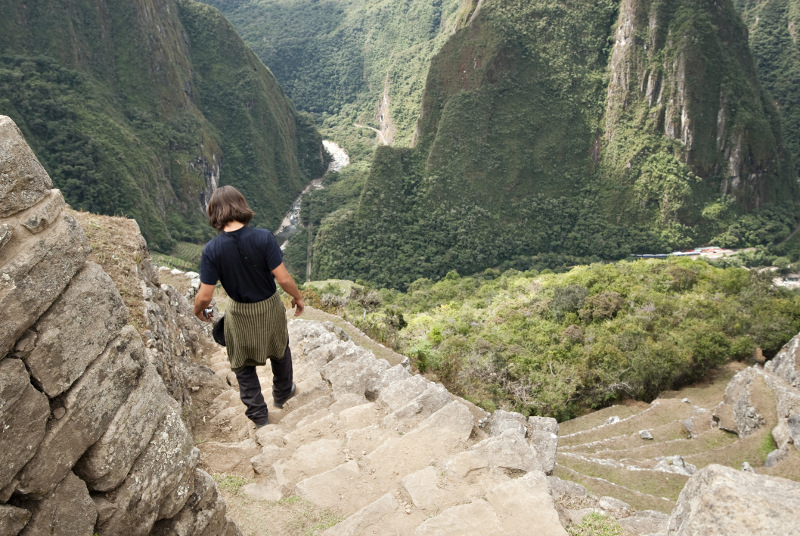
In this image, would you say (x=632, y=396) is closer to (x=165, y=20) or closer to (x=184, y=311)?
(x=184, y=311)

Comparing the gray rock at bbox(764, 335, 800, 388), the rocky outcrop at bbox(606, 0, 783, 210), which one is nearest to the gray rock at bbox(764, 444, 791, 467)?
the gray rock at bbox(764, 335, 800, 388)

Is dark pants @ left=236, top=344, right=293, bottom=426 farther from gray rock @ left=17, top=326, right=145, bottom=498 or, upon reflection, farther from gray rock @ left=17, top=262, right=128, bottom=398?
gray rock @ left=17, top=262, right=128, bottom=398

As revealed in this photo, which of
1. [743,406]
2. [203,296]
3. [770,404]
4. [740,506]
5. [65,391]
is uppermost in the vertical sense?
[65,391]

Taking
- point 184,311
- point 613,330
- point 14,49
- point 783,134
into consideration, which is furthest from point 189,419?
point 783,134

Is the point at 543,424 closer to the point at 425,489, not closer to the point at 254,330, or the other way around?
the point at 425,489

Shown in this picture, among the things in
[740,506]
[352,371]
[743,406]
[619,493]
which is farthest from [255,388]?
[743,406]

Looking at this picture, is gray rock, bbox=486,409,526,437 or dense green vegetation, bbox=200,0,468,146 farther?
dense green vegetation, bbox=200,0,468,146
